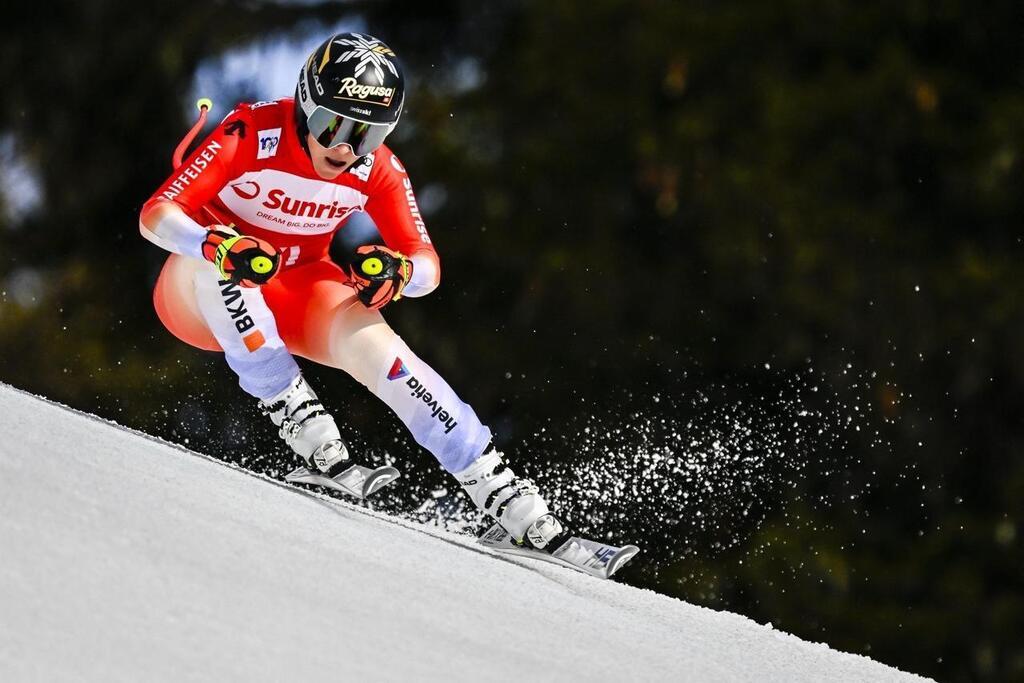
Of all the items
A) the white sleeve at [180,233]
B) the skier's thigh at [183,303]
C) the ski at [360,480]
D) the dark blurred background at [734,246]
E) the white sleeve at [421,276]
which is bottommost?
the dark blurred background at [734,246]

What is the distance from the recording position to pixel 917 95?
32.5 feet

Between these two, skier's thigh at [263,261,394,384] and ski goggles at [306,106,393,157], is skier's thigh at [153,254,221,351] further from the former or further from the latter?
ski goggles at [306,106,393,157]

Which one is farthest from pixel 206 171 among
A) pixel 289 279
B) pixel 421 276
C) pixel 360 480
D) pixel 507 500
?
pixel 507 500

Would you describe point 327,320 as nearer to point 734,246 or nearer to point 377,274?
point 377,274

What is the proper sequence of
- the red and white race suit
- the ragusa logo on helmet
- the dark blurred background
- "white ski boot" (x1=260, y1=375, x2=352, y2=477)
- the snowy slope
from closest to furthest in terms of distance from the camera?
the snowy slope
the ragusa logo on helmet
the red and white race suit
"white ski boot" (x1=260, y1=375, x2=352, y2=477)
the dark blurred background

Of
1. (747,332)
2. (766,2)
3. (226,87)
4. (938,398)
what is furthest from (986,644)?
(226,87)

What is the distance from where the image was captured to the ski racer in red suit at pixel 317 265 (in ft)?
15.3

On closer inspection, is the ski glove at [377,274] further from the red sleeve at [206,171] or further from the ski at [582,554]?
the ski at [582,554]

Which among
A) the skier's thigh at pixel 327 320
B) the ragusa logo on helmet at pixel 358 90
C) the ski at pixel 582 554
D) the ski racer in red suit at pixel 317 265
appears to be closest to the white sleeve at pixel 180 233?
the ski racer in red suit at pixel 317 265

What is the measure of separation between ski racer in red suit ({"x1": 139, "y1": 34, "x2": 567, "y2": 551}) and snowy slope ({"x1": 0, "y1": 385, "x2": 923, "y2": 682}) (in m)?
0.31

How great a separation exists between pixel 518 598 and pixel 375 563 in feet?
1.56

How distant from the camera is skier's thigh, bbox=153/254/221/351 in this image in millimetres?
4914

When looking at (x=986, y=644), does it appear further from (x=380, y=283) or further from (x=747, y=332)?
(x=380, y=283)

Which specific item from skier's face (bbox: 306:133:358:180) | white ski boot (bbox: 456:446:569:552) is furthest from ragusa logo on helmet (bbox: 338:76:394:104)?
white ski boot (bbox: 456:446:569:552)
